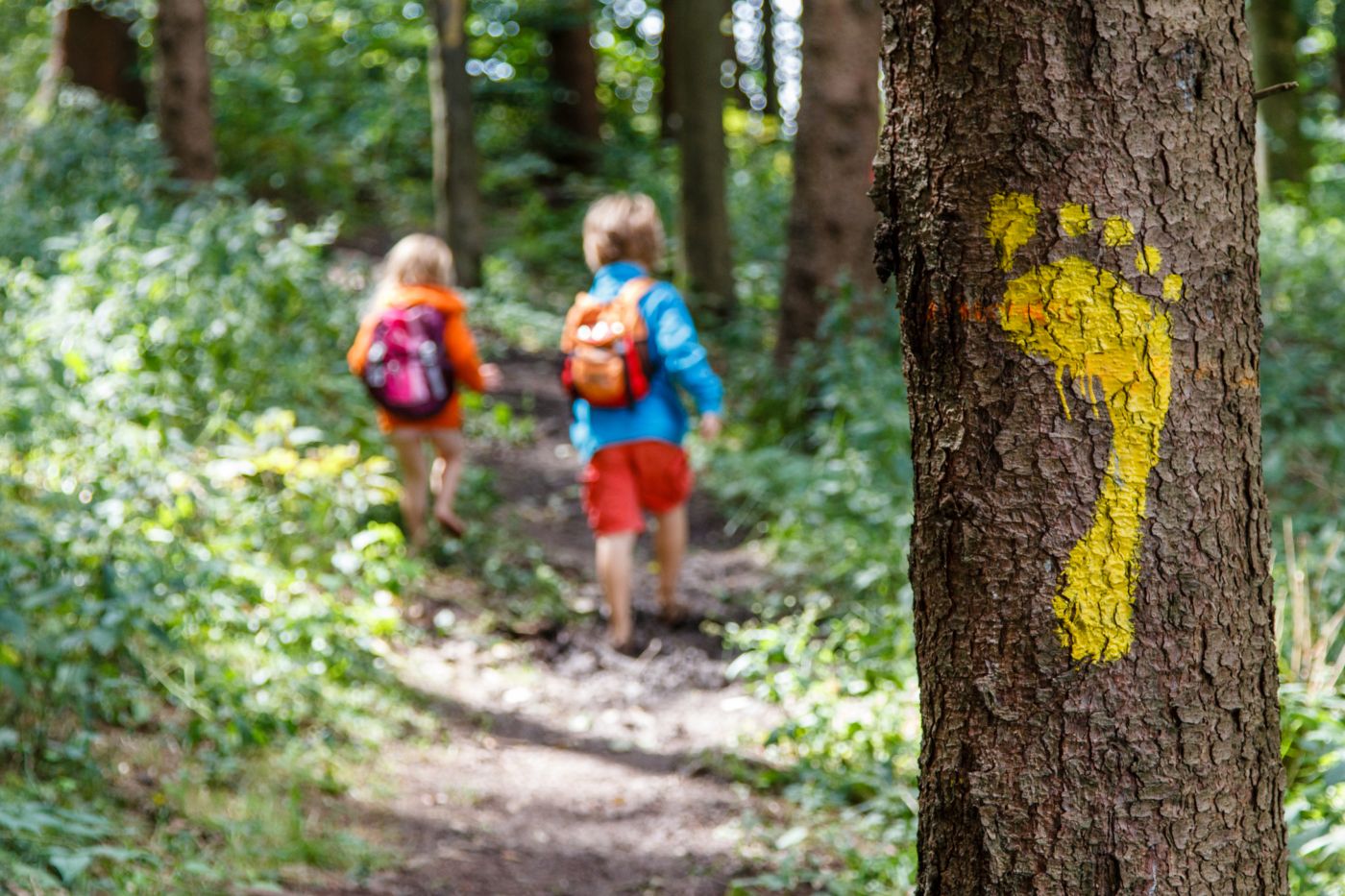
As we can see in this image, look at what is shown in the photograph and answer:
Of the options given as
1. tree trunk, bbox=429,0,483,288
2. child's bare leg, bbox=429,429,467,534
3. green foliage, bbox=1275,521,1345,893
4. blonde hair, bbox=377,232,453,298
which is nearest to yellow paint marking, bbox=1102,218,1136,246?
green foliage, bbox=1275,521,1345,893

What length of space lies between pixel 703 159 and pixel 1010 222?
35.6 feet

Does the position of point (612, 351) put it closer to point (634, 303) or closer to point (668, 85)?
point (634, 303)

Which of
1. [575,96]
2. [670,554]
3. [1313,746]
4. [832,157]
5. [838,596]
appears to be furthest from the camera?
[575,96]

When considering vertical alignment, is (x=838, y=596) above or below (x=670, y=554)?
below

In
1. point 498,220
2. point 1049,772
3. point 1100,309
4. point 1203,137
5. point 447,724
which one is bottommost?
point 447,724

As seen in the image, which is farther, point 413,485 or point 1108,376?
point 413,485

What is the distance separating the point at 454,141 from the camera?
40.2ft

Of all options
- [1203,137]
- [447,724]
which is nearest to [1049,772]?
[1203,137]

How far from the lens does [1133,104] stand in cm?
171

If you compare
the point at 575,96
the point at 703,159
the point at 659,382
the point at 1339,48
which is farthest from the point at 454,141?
the point at 1339,48

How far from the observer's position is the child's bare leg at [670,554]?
5.92 m

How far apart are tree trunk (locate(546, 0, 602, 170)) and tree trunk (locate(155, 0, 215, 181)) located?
8116mm

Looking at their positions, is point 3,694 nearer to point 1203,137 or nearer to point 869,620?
point 869,620

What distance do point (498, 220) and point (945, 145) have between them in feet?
53.0
